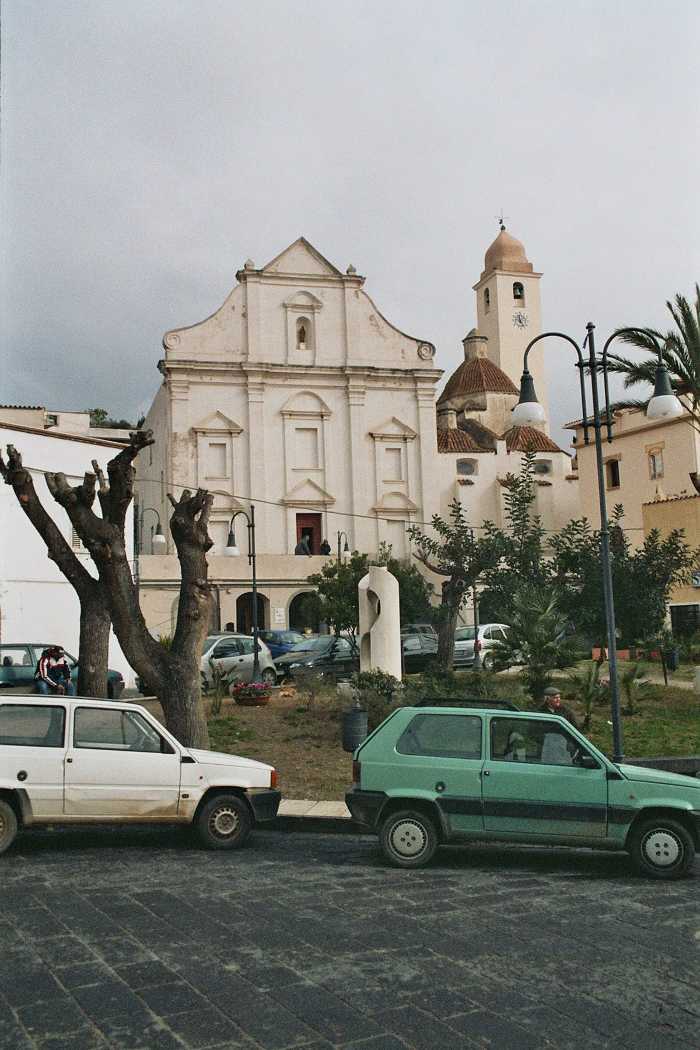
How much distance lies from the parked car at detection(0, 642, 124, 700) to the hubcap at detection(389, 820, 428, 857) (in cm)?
1287

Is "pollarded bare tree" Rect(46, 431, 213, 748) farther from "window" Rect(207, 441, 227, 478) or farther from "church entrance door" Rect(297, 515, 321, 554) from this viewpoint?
"church entrance door" Rect(297, 515, 321, 554)

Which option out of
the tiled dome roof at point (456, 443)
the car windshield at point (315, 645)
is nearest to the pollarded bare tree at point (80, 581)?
the car windshield at point (315, 645)

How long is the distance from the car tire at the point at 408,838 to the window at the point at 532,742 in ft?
3.00

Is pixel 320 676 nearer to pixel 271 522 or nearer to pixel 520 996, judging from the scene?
pixel 520 996

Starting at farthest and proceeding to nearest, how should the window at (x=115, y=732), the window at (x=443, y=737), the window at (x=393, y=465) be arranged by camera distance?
the window at (x=393, y=465) < the window at (x=115, y=732) < the window at (x=443, y=737)

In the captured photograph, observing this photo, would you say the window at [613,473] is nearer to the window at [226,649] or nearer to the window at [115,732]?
the window at [226,649]

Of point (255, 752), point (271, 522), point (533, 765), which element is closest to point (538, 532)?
point (255, 752)

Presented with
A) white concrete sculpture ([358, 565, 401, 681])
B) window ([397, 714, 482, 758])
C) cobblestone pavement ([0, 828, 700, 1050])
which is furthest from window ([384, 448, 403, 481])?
cobblestone pavement ([0, 828, 700, 1050])

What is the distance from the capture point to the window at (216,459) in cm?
4972

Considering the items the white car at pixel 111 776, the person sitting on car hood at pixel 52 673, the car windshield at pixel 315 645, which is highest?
the car windshield at pixel 315 645

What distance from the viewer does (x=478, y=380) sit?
67.9m

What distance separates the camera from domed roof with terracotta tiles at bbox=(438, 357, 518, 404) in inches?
2660

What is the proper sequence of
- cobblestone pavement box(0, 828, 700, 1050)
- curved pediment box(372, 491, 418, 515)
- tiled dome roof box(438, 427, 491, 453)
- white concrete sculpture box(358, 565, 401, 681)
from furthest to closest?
tiled dome roof box(438, 427, 491, 453) → curved pediment box(372, 491, 418, 515) → white concrete sculpture box(358, 565, 401, 681) → cobblestone pavement box(0, 828, 700, 1050)

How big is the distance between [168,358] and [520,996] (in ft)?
153
